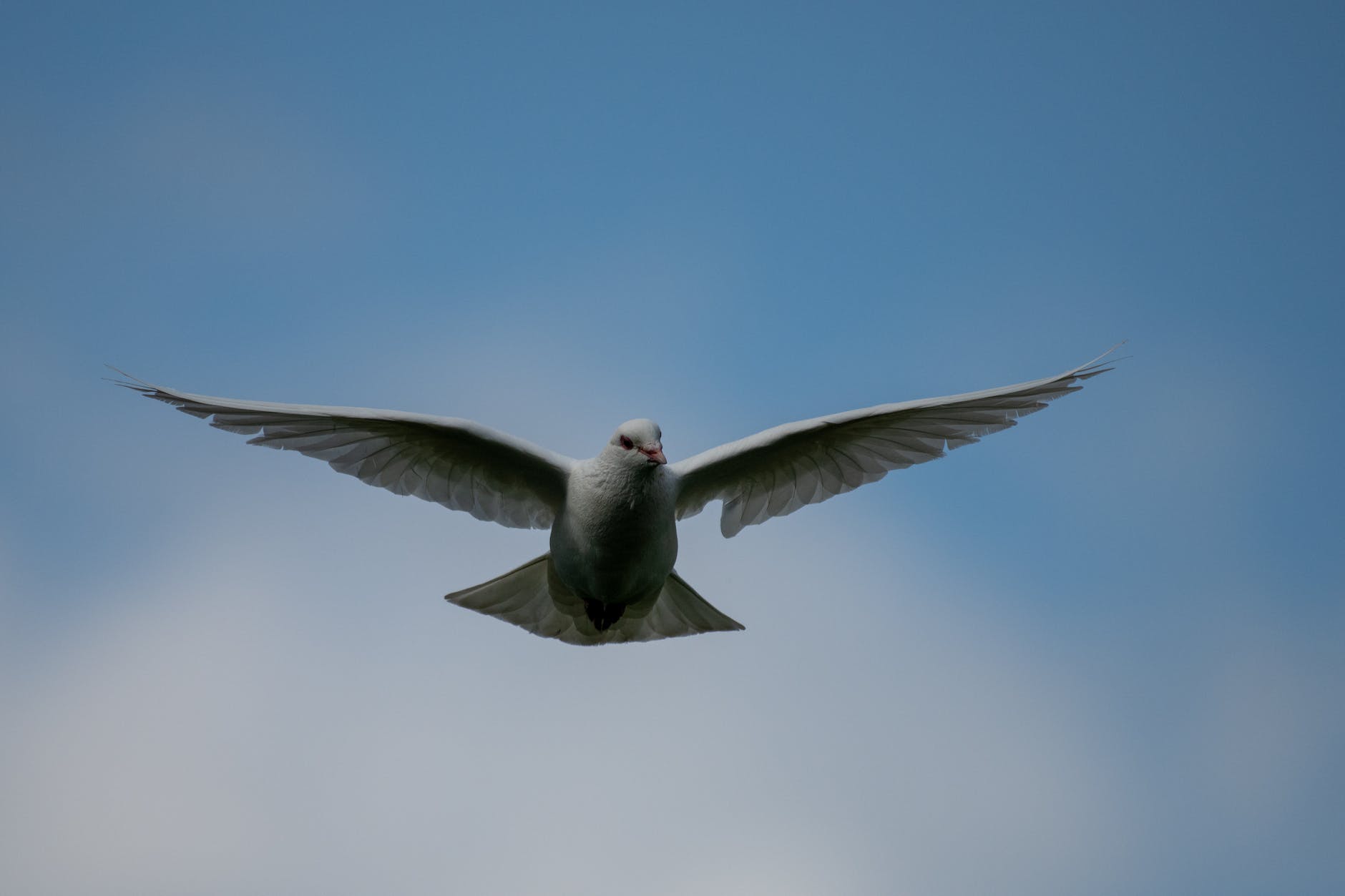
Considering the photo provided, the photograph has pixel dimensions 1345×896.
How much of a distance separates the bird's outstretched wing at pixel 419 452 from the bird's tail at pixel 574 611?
1.68 ft

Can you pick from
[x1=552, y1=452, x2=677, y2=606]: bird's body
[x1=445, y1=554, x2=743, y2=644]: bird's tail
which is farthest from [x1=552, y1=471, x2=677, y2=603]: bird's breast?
[x1=445, y1=554, x2=743, y2=644]: bird's tail

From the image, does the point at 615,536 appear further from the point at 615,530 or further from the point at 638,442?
the point at 638,442

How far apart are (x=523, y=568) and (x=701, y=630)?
1683 mm

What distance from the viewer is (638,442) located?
9.80 m

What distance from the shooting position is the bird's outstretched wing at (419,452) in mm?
9969

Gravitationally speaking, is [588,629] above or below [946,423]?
below

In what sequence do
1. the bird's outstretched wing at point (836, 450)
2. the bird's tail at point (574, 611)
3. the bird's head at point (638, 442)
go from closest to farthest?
the bird's head at point (638, 442)
the bird's outstretched wing at point (836, 450)
the bird's tail at point (574, 611)

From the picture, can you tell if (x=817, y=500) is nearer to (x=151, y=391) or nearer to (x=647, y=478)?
(x=647, y=478)

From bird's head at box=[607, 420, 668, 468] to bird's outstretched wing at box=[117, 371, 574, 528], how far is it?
0.80m

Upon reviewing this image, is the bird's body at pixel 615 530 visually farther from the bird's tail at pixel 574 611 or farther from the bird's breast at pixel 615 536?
the bird's tail at pixel 574 611

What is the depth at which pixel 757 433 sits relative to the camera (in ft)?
35.1

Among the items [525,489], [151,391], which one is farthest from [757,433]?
[151,391]

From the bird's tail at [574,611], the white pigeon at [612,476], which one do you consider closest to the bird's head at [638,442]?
the white pigeon at [612,476]

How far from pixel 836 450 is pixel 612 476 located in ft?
7.55
